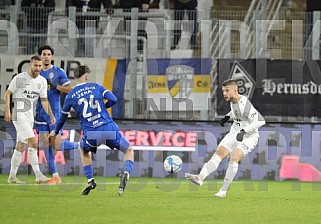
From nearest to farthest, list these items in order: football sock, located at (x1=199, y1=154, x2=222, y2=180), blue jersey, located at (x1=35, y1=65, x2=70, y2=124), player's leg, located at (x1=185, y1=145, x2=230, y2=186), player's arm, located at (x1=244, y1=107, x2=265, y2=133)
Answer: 1. player's leg, located at (x1=185, y1=145, x2=230, y2=186)
2. football sock, located at (x1=199, y1=154, x2=222, y2=180)
3. player's arm, located at (x1=244, y1=107, x2=265, y2=133)
4. blue jersey, located at (x1=35, y1=65, x2=70, y2=124)

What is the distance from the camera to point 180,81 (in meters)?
19.5

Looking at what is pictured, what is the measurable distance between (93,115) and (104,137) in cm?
37

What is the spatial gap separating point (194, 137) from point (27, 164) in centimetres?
378

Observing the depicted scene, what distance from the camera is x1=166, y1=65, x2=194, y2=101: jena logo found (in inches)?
766

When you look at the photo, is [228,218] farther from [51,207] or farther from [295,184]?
[295,184]

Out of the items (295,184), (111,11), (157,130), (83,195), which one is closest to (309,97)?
(295,184)

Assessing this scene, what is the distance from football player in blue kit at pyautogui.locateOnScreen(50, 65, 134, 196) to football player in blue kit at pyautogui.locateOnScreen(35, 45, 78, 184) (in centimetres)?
282

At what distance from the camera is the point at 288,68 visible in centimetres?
1973

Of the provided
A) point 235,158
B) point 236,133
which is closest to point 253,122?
point 236,133

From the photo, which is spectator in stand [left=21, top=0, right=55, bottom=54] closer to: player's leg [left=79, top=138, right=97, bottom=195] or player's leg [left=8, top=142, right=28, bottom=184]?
player's leg [left=8, top=142, right=28, bottom=184]

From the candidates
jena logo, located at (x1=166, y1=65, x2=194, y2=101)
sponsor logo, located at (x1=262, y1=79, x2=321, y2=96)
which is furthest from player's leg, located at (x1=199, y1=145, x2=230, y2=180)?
sponsor logo, located at (x1=262, y1=79, x2=321, y2=96)

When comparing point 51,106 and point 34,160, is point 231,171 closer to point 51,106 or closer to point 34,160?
point 34,160

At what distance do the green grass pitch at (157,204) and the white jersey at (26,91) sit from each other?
130 centimetres

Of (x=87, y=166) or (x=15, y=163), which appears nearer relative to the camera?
(x=87, y=166)
